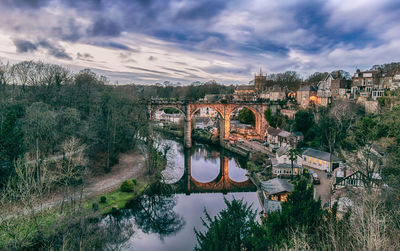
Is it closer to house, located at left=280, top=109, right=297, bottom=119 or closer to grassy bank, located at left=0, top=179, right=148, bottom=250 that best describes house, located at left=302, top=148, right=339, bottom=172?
house, located at left=280, top=109, right=297, bottom=119

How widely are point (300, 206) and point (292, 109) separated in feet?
116

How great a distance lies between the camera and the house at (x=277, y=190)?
1872cm

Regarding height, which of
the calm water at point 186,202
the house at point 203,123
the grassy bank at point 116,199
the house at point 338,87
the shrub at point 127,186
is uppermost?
the house at point 338,87

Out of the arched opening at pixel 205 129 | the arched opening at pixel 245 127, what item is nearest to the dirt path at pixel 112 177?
the arched opening at pixel 205 129

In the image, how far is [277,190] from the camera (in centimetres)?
1895

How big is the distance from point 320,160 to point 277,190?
872cm

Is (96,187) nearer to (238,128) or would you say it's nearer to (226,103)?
(226,103)

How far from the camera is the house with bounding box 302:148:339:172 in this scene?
23.9m

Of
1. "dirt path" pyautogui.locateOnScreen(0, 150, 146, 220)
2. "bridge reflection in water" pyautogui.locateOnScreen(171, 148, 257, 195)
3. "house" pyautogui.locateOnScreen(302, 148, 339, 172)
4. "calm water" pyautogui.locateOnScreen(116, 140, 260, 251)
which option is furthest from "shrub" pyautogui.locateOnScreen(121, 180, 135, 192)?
"house" pyautogui.locateOnScreen(302, 148, 339, 172)

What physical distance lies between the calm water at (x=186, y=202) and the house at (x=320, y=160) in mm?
6911

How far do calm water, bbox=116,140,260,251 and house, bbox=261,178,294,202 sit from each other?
56.7 inches

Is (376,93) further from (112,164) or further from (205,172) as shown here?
(112,164)

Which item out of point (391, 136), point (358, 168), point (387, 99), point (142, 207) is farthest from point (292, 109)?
point (142, 207)

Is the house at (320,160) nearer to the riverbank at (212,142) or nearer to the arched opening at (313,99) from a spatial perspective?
the riverbank at (212,142)
